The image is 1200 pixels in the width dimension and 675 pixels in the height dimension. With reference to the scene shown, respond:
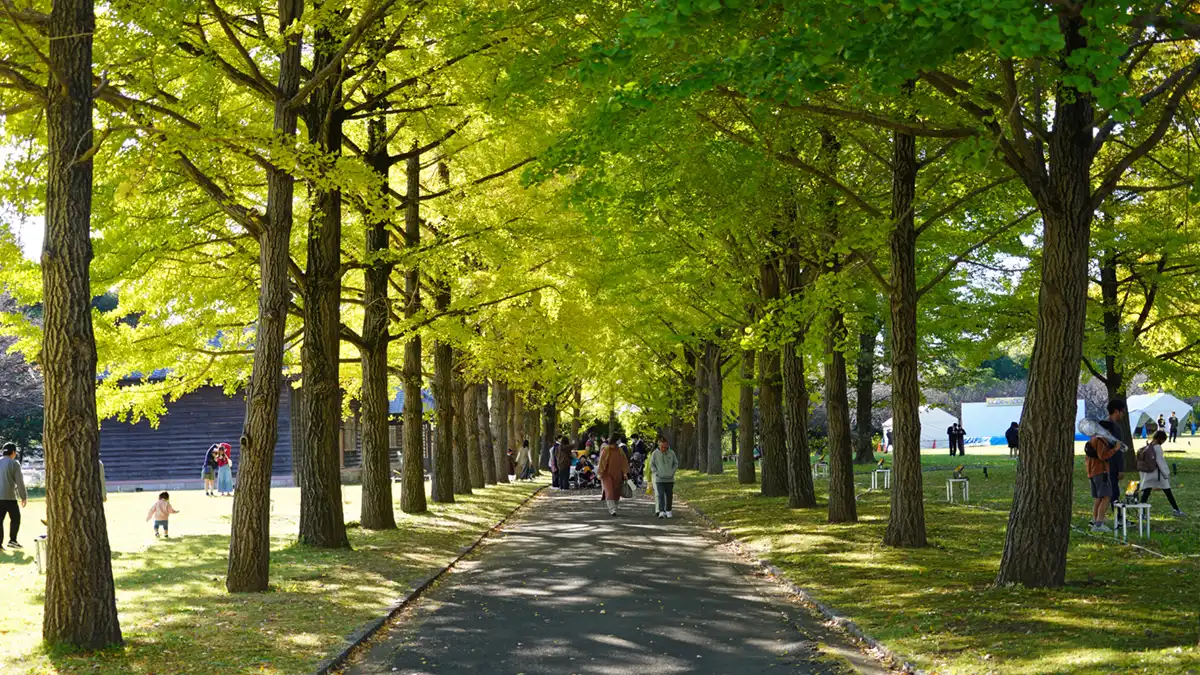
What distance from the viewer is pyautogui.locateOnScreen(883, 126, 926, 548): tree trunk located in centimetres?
1578

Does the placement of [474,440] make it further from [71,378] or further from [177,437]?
[71,378]

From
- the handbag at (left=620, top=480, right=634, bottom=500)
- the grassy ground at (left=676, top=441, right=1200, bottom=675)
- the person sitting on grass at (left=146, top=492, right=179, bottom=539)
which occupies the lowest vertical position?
the handbag at (left=620, top=480, right=634, bottom=500)

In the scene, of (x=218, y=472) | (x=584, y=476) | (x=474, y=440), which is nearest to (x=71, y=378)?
(x=474, y=440)

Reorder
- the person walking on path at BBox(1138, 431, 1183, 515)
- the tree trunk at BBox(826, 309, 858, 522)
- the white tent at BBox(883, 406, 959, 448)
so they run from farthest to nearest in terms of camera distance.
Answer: the white tent at BBox(883, 406, 959, 448) < the tree trunk at BBox(826, 309, 858, 522) < the person walking on path at BBox(1138, 431, 1183, 515)

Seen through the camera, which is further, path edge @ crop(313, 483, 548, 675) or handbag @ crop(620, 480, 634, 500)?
handbag @ crop(620, 480, 634, 500)

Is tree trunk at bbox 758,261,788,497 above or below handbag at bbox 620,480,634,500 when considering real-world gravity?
above

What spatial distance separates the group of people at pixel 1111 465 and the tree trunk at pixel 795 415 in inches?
246

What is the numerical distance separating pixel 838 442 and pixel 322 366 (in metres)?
8.19

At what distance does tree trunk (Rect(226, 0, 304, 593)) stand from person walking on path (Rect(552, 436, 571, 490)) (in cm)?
2661

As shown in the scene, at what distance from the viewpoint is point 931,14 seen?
6859 millimetres

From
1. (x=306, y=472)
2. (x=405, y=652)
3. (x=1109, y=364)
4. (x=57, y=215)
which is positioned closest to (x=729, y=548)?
(x=306, y=472)

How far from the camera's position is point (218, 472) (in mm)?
38156

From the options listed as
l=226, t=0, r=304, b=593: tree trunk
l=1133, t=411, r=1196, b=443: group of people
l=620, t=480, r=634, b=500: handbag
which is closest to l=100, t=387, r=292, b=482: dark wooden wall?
l=620, t=480, r=634, b=500: handbag

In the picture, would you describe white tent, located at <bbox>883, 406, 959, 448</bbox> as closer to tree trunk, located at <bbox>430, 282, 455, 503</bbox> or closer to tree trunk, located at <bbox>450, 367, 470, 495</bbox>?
tree trunk, located at <bbox>450, 367, 470, 495</bbox>
